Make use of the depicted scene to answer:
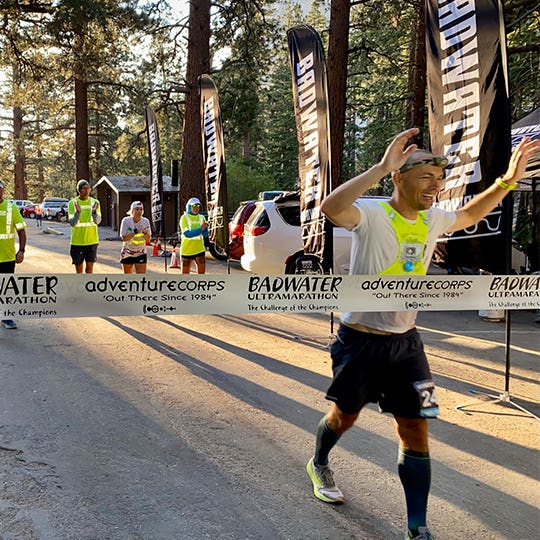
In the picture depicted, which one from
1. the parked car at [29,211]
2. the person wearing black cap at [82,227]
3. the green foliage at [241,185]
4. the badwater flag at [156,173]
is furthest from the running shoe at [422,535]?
the parked car at [29,211]

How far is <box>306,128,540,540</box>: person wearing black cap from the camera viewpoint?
9.07ft

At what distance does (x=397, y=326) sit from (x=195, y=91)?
57.0 ft

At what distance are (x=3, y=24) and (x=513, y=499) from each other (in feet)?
83.5

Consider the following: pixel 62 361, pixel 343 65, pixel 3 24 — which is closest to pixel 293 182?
pixel 3 24

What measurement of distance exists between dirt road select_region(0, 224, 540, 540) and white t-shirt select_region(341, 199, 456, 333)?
1.18 m

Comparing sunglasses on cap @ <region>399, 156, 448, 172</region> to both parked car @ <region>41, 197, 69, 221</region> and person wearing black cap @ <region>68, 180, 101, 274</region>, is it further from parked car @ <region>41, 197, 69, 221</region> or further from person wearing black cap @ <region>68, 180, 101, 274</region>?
parked car @ <region>41, 197, 69, 221</region>

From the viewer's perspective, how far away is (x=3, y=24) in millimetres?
21938

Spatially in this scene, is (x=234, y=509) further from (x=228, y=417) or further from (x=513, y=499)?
(x=513, y=499)

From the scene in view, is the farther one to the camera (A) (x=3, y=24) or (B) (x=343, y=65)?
(A) (x=3, y=24)

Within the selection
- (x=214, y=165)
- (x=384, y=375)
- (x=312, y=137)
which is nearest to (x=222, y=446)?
(x=384, y=375)

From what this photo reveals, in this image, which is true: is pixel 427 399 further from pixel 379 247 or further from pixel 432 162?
pixel 432 162

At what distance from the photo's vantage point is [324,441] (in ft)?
10.6

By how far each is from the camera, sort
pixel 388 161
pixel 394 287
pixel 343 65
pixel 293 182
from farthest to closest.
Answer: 1. pixel 293 182
2. pixel 343 65
3. pixel 394 287
4. pixel 388 161

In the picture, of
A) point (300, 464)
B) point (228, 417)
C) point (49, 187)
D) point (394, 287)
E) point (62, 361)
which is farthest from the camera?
point (49, 187)
